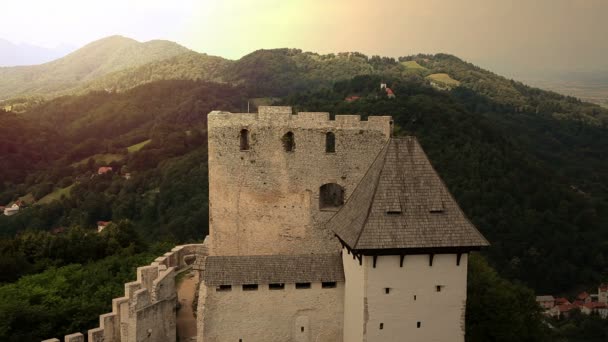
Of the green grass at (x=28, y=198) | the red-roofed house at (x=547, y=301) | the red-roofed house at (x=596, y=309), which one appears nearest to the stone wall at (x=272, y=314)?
the red-roofed house at (x=547, y=301)

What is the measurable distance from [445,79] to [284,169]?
377ft

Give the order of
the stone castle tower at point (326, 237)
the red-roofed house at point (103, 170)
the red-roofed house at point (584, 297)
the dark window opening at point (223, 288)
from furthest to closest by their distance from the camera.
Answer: the red-roofed house at point (103, 170) → the red-roofed house at point (584, 297) → the dark window opening at point (223, 288) → the stone castle tower at point (326, 237)

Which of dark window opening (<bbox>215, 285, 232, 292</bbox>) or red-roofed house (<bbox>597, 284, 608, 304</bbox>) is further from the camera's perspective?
red-roofed house (<bbox>597, 284, 608, 304</bbox>)

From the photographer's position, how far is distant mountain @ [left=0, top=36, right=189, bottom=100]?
140m

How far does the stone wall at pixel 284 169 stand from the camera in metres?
19.5

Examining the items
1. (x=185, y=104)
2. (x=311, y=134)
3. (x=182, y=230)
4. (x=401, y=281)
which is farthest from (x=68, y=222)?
(x=401, y=281)

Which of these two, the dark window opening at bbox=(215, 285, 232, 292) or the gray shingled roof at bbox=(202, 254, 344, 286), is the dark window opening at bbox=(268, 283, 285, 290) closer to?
the gray shingled roof at bbox=(202, 254, 344, 286)

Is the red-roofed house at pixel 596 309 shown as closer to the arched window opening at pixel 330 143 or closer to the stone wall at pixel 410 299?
the arched window opening at pixel 330 143

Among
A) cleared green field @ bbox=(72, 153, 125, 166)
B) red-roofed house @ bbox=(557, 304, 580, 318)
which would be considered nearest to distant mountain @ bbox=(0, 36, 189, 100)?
cleared green field @ bbox=(72, 153, 125, 166)

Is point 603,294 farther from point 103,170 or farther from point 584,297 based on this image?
point 103,170

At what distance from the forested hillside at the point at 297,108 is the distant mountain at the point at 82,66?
30.4 m

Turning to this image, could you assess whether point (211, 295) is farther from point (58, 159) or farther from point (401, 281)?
point (58, 159)

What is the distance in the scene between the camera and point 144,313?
17531 millimetres

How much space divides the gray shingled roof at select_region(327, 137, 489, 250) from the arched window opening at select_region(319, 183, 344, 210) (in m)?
2.96
